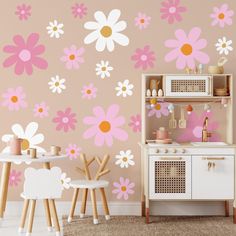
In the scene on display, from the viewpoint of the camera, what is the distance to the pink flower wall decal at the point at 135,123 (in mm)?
5223

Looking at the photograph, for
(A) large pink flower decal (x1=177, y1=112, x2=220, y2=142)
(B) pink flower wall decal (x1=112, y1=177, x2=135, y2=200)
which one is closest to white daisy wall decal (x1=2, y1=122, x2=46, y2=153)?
(B) pink flower wall decal (x1=112, y1=177, x2=135, y2=200)

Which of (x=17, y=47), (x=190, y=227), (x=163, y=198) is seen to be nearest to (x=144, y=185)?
(x=163, y=198)

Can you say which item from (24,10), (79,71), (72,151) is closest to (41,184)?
(72,151)

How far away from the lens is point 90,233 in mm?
4406

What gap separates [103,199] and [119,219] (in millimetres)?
275

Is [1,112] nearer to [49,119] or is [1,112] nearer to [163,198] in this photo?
[49,119]

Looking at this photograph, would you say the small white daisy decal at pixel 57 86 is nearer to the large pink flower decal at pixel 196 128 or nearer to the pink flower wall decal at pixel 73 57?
the pink flower wall decal at pixel 73 57

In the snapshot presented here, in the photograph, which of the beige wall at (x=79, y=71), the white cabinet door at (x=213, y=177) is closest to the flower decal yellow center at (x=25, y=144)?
the beige wall at (x=79, y=71)

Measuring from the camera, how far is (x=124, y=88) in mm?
5227

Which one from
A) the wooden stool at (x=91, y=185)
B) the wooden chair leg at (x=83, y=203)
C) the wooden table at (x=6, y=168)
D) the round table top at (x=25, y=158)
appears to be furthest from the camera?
the wooden chair leg at (x=83, y=203)

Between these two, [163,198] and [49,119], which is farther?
[49,119]

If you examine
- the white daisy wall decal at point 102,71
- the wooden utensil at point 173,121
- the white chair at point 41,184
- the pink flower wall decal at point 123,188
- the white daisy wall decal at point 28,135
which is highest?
the white daisy wall decal at point 102,71

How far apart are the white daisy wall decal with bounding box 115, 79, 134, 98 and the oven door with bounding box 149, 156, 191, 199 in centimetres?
80

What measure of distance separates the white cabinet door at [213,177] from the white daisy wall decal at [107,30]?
1.45 m
